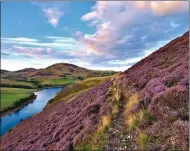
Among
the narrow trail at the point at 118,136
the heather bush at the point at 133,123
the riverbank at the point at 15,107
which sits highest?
the heather bush at the point at 133,123

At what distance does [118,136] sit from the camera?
45.3ft

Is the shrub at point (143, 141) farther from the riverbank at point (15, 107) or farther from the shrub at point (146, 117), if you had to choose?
the riverbank at point (15, 107)

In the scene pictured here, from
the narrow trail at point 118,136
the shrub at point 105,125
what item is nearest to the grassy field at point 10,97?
the shrub at point 105,125

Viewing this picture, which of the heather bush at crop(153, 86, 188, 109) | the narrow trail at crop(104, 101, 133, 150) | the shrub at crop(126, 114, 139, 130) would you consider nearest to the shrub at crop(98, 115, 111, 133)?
the narrow trail at crop(104, 101, 133, 150)

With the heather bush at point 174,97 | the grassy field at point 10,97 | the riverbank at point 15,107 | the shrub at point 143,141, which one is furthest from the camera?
the grassy field at point 10,97

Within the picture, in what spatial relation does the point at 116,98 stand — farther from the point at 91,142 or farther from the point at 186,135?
the point at 186,135

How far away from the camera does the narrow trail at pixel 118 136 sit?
1261cm

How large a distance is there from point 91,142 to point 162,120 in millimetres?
3604

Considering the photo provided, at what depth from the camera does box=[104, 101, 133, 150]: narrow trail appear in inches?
497

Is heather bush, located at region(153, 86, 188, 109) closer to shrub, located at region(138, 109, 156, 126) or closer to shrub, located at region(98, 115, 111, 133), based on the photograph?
shrub, located at region(138, 109, 156, 126)

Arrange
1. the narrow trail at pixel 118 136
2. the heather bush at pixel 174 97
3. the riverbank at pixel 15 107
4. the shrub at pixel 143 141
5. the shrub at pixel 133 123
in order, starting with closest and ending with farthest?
the shrub at pixel 143 141
the narrow trail at pixel 118 136
the shrub at pixel 133 123
the heather bush at pixel 174 97
the riverbank at pixel 15 107

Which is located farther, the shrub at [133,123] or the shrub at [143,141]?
the shrub at [133,123]

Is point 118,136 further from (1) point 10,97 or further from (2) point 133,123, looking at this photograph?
(1) point 10,97

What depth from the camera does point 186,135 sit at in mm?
11188
